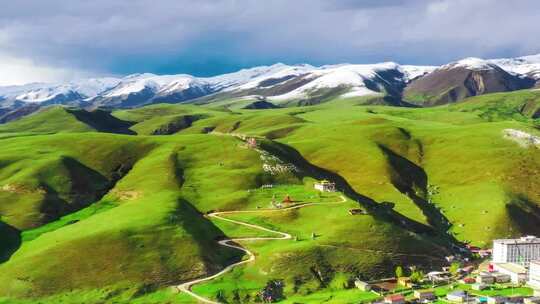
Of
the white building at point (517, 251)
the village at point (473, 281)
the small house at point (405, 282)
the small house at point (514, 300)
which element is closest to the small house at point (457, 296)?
the village at point (473, 281)

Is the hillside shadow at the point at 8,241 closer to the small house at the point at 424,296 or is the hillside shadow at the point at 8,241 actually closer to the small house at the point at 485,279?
the small house at the point at 424,296

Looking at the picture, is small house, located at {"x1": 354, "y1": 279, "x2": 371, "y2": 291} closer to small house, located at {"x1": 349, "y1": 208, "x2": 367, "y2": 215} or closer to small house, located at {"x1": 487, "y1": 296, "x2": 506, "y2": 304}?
small house, located at {"x1": 487, "y1": 296, "x2": 506, "y2": 304}

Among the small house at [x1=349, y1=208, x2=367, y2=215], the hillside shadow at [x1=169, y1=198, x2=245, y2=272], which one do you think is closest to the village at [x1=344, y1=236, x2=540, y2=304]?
the small house at [x1=349, y1=208, x2=367, y2=215]

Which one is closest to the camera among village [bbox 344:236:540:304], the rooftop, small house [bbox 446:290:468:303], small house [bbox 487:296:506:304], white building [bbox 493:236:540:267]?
small house [bbox 487:296:506:304]

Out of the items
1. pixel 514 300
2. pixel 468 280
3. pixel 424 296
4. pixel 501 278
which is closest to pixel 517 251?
pixel 501 278

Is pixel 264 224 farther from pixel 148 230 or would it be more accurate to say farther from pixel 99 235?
pixel 99 235

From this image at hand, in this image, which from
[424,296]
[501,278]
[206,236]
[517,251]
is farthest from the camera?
[517,251]

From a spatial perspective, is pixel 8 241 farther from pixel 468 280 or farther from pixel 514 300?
pixel 514 300
